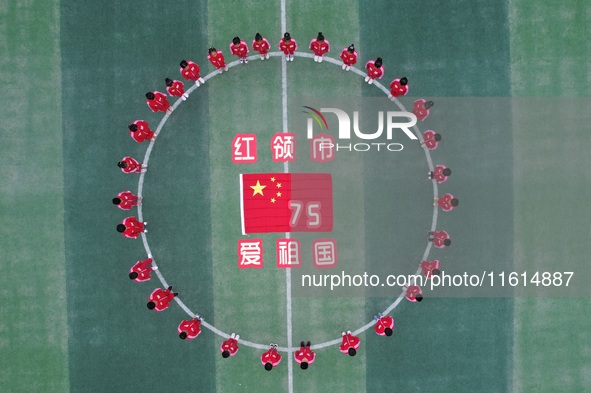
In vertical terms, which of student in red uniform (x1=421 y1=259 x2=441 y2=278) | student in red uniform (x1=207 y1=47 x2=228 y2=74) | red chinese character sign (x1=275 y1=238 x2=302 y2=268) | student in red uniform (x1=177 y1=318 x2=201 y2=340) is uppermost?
student in red uniform (x1=207 y1=47 x2=228 y2=74)

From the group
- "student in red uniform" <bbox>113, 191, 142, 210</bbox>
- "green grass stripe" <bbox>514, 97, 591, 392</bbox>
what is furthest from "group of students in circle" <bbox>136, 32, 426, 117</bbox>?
"green grass stripe" <bbox>514, 97, 591, 392</bbox>

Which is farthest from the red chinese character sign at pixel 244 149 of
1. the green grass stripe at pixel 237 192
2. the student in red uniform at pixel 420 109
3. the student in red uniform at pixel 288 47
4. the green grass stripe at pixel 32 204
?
the green grass stripe at pixel 32 204

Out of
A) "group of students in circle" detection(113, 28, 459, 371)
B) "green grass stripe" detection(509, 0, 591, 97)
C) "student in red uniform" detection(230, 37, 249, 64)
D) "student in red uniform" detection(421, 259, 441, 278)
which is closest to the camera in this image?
"student in red uniform" detection(230, 37, 249, 64)

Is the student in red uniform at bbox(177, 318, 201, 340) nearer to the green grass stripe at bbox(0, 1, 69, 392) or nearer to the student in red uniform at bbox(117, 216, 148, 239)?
the student in red uniform at bbox(117, 216, 148, 239)

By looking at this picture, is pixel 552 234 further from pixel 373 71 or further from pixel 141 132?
pixel 141 132

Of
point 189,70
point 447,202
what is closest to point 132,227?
point 189,70

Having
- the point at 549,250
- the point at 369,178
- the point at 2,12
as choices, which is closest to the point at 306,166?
the point at 369,178
